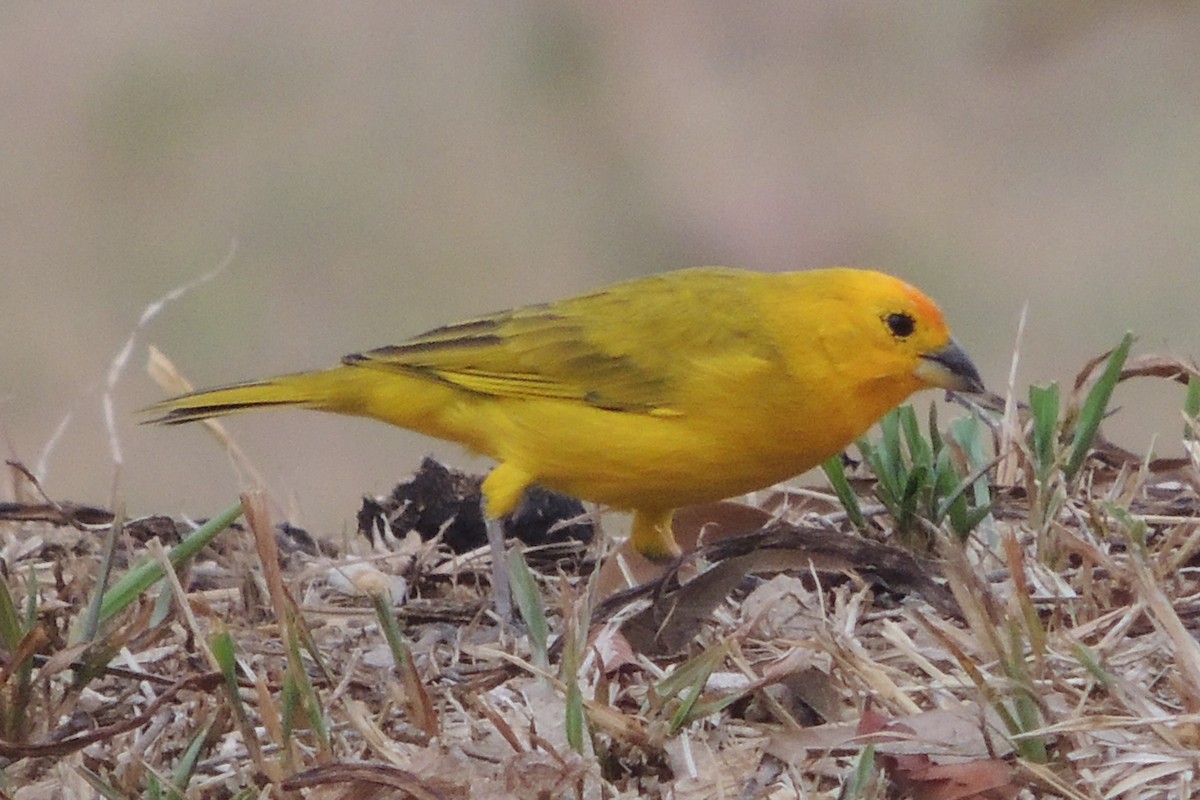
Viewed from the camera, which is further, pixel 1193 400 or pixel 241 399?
pixel 241 399

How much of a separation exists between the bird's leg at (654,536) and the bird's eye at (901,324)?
2.20 feet

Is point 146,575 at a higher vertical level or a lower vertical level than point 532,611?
higher

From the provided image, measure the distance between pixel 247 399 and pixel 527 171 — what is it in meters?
4.64

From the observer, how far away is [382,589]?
2504 millimetres

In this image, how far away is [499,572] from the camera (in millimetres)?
3307

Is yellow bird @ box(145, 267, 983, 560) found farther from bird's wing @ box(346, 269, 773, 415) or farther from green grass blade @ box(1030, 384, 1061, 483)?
green grass blade @ box(1030, 384, 1061, 483)

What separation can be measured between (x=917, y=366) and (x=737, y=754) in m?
1.56

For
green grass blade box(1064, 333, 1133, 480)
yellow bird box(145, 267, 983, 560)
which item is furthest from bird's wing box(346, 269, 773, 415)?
green grass blade box(1064, 333, 1133, 480)

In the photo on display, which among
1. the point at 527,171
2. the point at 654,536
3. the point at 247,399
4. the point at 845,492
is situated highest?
the point at 527,171

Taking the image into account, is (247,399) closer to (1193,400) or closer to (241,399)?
(241,399)

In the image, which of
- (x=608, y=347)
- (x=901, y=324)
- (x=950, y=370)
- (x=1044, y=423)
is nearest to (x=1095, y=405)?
(x=1044, y=423)

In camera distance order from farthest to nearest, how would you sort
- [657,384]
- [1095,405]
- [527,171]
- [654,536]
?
[527,171], [657,384], [654,536], [1095,405]

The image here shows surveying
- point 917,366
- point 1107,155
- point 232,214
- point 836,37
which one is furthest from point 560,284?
point 917,366

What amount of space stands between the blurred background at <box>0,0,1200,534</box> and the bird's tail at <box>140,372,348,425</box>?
126 inches
